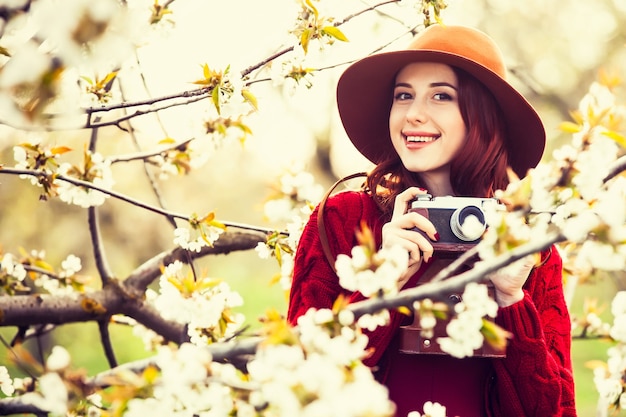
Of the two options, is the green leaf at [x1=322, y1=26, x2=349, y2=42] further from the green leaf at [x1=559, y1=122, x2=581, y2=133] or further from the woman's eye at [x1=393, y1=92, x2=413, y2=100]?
the green leaf at [x1=559, y1=122, x2=581, y2=133]

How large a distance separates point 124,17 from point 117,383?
1.37 ft

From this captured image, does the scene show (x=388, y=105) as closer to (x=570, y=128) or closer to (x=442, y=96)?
(x=442, y=96)

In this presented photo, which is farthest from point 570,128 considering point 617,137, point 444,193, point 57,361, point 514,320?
point 57,361

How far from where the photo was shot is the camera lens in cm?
135

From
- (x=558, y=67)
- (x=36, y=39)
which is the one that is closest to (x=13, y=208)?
(x=558, y=67)

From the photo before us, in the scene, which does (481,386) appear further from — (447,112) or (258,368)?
(258,368)

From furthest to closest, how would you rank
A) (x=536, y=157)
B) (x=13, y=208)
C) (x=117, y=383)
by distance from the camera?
(x=13, y=208) < (x=536, y=157) < (x=117, y=383)

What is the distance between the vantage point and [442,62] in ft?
5.42

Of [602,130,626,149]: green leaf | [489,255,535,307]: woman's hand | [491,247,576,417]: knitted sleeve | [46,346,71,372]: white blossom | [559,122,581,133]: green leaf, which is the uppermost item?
[559,122,581,133]: green leaf

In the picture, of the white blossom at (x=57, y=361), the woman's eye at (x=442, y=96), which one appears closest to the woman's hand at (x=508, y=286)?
the woman's eye at (x=442, y=96)

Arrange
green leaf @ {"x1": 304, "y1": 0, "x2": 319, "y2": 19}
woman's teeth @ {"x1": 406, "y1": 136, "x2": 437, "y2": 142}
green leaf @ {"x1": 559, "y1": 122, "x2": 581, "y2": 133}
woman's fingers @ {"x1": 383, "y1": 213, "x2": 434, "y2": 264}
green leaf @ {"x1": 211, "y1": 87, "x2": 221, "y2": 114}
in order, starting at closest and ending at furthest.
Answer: green leaf @ {"x1": 559, "y1": 122, "x2": 581, "y2": 133} → woman's fingers @ {"x1": 383, "y1": 213, "x2": 434, "y2": 264} → green leaf @ {"x1": 211, "y1": 87, "x2": 221, "y2": 114} → green leaf @ {"x1": 304, "y1": 0, "x2": 319, "y2": 19} → woman's teeth @ {"x1": 406, "y1": 136, "x2": 437, "y2": 142}

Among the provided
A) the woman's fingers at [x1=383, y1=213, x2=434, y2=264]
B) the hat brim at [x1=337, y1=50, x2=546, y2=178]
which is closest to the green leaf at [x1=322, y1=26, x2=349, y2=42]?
the hat brim at [x1=337, y1=50, x2=546, y2=178]

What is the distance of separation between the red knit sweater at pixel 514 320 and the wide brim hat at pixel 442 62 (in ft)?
0.79

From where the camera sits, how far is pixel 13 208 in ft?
24.8
